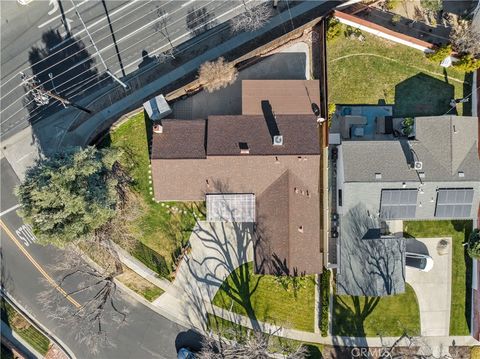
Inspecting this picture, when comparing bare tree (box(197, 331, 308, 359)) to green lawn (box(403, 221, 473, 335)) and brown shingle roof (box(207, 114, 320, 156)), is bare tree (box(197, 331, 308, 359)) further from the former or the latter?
brown shingle roof (box(207, 114, 320, 156))

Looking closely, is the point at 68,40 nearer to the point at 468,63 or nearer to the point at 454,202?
the point at 468,63

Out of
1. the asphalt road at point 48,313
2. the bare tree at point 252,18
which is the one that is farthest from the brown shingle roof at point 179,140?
the asphalt road at point 48,313

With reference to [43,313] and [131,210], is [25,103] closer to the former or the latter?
[131,210]

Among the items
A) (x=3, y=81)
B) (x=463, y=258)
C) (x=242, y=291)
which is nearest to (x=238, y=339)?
(x=242, y=291)

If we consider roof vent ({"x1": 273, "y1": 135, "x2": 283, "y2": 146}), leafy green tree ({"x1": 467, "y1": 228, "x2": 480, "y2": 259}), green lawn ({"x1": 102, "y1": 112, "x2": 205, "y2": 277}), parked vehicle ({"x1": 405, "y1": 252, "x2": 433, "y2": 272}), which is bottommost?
parked vehicle ({"x1": 405, "y1": 252, "x2": 433, "y2": 272})

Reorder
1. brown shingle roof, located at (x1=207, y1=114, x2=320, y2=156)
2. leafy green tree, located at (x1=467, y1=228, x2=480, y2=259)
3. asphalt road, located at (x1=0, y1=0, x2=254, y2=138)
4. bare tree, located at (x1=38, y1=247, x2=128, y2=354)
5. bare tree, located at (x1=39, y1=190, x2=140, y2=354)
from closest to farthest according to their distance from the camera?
brown shingle roof, located at (x1=207, y1=114, x2=320, y2=156) < leafy green tree, located at (x1=467, y1=228, x2=480, y2=259) < bare tree, located at (x1=39, y1=190, x2=140, y2=354) < bare tree, located at (x1=38, y1=247, x2=128, y2=354) < asphalt road, located at (x1=0, y1=0, x2=254, y2=138)

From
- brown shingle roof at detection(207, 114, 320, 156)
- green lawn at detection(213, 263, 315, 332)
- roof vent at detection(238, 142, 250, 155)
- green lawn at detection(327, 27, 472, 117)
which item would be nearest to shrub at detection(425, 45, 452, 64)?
green lawn at detection(327, 27, 472, 117)
